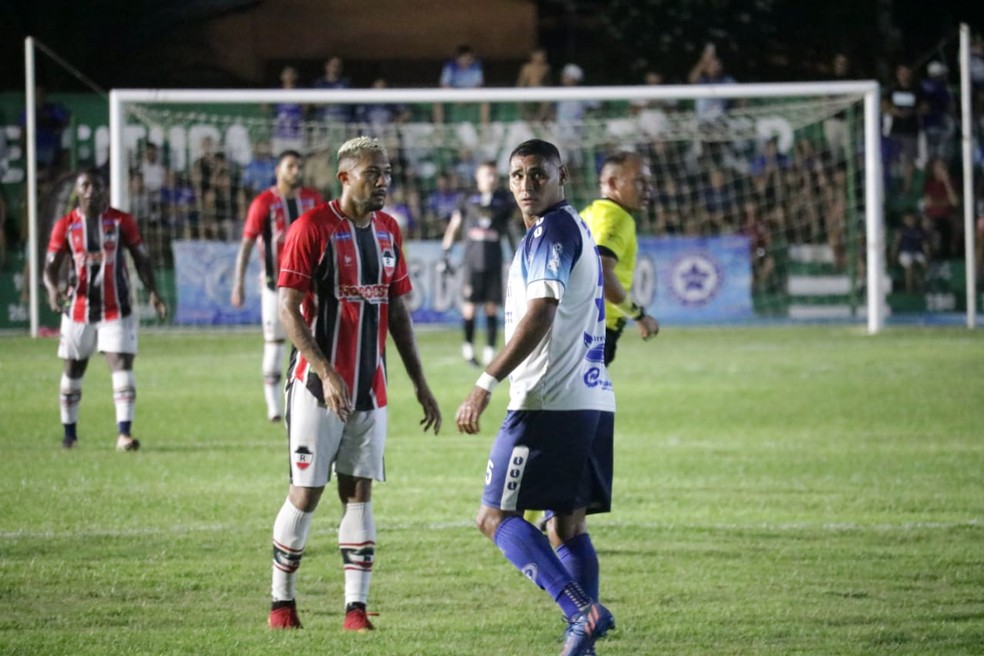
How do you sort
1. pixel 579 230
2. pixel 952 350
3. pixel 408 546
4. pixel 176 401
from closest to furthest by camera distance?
1. pixel 579 230
2. pixel 408 546
3. pixel 176 401
4. pixel 952 350

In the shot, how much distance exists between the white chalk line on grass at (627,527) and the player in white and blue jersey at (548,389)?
10.9ft

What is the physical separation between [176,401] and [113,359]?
3444 mm

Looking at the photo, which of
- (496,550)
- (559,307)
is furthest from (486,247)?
(559,307)

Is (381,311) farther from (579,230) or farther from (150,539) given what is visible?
(150,539)

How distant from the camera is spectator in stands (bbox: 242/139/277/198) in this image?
26.0 meters

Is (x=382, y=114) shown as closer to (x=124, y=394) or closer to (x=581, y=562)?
(x=124, y=394)

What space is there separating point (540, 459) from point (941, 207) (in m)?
22.4

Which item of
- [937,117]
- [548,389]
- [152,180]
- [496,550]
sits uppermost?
[937,117]

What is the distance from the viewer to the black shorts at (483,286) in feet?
66.5

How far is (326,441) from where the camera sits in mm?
6742

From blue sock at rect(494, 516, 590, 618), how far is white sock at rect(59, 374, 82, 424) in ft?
24.5

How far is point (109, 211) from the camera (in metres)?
12.8

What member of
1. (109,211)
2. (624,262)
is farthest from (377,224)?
(109,211)

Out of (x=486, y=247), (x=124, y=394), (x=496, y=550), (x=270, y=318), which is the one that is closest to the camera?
(x=496, y=550)
